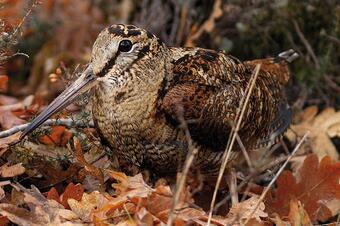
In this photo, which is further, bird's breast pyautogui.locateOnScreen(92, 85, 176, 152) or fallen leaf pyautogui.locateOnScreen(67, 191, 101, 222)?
bird's breast pyautogui.locateOnScreen(92, 85, 176, 152)

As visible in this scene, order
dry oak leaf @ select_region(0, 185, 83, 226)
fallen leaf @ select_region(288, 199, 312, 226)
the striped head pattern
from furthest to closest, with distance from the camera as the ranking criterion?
the striped head pattern < fallen leaf @ select_region(288, 199, 312, 226) < dry oak leaf @ select_region(0, 185, 83, 226)

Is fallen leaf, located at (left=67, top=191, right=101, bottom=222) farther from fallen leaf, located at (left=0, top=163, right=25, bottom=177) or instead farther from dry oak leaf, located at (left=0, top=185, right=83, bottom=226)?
fallen leaf, located at (left=0, top=163, right=25, bottom=177)

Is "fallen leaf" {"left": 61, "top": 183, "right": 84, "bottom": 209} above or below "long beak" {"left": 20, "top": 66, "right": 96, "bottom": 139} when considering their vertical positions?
below

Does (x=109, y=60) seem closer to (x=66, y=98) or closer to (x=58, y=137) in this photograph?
(x=66, y=98)

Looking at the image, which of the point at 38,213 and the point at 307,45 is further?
the point at 307,45

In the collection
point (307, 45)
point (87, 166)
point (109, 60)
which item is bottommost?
point (87, 166)

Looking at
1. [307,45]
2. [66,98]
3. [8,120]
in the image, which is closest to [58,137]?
[8,120]

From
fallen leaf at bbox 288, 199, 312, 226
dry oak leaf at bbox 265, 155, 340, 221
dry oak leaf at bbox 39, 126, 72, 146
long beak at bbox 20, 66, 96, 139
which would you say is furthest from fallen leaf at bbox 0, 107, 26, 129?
fallen leaf at bbox 288, 199, 312, 226

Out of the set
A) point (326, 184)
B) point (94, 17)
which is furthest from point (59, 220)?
point (94, 17)
